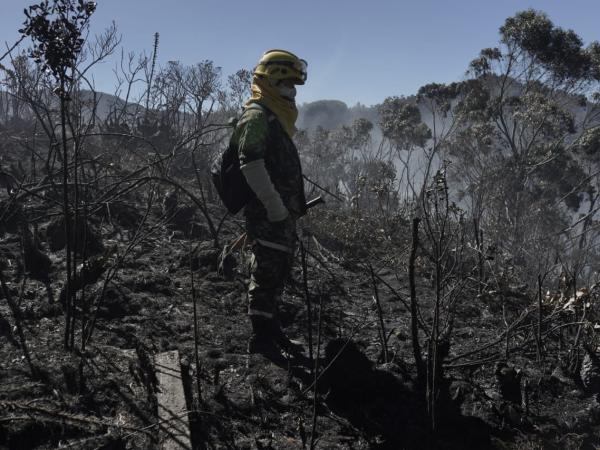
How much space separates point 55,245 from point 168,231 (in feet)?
3.42

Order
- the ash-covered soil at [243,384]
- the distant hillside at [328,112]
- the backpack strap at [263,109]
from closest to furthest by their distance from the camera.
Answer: the ash-covered soil at [243,384] → the backpack strap at [263,109] → the distant hillside at [328,112]

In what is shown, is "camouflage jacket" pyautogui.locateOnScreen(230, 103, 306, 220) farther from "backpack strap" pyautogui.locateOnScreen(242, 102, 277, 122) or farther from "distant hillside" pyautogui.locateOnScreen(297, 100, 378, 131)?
"distant hillside" pyautogui.locateOnScreen(297, 100, 378, 131)

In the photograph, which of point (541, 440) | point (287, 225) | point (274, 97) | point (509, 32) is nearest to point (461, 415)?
point (541, 440)

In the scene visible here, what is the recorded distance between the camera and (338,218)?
6.16 meters

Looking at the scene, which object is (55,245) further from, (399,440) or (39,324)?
(399,440)

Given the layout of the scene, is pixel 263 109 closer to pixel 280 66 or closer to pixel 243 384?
pixel 280 66

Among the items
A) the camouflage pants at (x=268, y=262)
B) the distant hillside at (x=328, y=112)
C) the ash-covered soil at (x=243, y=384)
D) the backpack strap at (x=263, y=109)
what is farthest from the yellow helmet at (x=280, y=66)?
the distant hillside at (x=328, y=112)

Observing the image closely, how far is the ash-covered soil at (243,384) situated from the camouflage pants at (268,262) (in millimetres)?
233

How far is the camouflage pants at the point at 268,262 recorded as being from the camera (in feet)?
9.05

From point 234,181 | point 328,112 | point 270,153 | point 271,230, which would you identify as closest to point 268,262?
point 271,230

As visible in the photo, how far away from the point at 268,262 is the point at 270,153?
0.57 m

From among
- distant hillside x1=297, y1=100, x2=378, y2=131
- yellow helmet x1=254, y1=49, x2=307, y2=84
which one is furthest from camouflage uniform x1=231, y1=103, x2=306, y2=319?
distant hillside x1=297, y1=100, x2=378, y2=131

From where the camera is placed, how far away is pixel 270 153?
9.07ft

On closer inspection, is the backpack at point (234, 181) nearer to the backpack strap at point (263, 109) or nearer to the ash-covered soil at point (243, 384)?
the backpack strap at point (263, 109)
